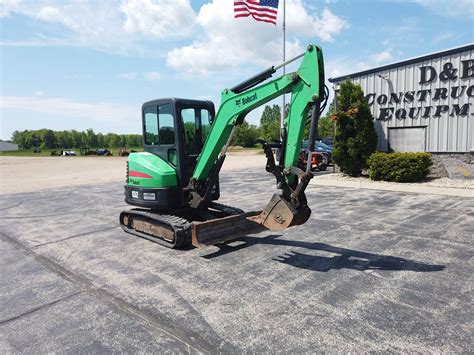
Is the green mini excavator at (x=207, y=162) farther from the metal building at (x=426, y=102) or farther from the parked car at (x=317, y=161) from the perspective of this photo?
the parked car at (x=317, y=161)

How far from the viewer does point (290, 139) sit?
17.1ft

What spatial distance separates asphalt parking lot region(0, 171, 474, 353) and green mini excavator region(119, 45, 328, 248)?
431 mm

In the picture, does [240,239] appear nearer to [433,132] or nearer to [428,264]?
[428,264]

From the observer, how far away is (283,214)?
509 centimetres

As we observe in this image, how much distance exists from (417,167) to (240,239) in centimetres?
1023

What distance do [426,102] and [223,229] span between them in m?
12.6

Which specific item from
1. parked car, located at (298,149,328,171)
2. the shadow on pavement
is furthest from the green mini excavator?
parked car, located at (298,149,328,171)

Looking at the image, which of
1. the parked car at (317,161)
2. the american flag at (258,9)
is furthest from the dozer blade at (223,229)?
the american flag at (258,9)

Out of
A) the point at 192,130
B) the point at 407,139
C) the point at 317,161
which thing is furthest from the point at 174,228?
the point at 317,161

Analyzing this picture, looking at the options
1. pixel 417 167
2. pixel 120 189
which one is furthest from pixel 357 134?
pixel 120 189

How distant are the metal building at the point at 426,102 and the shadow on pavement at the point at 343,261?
10.8 meters

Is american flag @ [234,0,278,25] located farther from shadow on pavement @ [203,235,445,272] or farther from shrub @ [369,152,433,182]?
shadow on pavement @ [203,235,445,272]

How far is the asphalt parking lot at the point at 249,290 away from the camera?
11.1 feet

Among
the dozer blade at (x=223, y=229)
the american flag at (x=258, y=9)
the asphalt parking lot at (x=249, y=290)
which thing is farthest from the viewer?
the american flag at (x=258, y=9)
